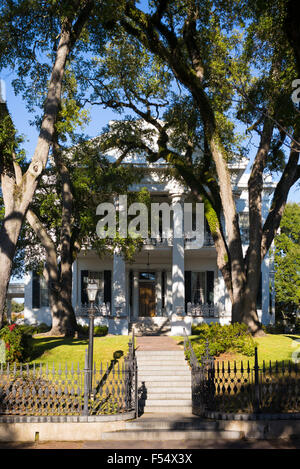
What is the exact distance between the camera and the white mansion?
25861 mm

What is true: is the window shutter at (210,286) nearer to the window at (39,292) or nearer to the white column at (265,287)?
the white column at (265,287)

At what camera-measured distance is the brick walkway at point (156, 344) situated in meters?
16.8

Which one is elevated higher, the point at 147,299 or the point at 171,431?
the point at 147,299

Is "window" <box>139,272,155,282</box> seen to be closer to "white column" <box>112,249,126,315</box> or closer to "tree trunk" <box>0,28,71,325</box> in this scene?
"white column" <box>112,249,126,315</box>

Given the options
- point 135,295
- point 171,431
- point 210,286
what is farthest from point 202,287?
point 171,431

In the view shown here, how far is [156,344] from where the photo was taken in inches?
702

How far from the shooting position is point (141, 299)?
92.9 feet

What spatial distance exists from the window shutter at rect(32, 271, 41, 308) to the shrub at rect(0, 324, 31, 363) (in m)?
12.2

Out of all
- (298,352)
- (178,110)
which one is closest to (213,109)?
(178,110)

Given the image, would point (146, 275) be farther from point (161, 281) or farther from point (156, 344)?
point (156, 344)

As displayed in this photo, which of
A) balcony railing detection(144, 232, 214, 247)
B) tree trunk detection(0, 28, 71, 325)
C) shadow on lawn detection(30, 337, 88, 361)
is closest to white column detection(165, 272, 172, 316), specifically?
balcony railing detection(144, 232, 214, 247)

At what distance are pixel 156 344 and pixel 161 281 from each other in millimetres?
10479

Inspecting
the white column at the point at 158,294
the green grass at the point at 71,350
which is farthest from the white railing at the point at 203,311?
the green grass at the point at 71,350
